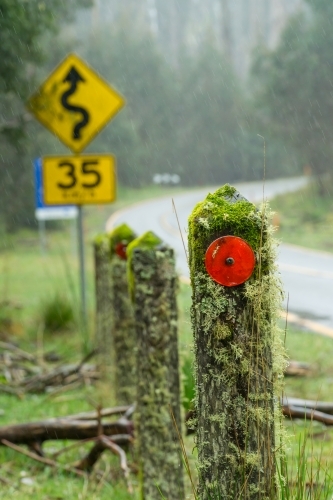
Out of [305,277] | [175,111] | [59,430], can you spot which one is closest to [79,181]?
[59,430]

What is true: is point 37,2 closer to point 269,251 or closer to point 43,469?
point 43,469

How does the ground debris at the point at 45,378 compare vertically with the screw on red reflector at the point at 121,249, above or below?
below

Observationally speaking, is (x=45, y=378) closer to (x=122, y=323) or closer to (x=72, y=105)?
(x=122, y=323)

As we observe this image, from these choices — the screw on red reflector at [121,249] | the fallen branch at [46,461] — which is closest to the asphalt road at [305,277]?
the screw on red reflector at [121,249]

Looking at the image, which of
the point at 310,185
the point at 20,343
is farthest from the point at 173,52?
the point at 20,343

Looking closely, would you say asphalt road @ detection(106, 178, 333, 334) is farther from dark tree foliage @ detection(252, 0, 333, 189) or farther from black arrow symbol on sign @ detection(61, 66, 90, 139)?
dark tree foliage @ detection(252, 0, 333, 189)

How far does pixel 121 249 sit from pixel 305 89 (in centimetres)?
2677

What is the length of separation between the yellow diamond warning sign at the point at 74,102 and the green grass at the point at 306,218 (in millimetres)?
11697

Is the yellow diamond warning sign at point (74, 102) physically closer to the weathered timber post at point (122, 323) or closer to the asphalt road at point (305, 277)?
the asphalt road at point (305, 277)

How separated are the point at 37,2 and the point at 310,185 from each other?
76.2ft

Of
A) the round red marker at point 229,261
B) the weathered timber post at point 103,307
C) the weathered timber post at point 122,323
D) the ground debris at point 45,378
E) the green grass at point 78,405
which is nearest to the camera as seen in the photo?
the round red marker at point 229,261

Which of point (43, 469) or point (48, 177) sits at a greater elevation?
point (48, 177)

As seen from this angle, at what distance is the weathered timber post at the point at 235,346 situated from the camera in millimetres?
1808

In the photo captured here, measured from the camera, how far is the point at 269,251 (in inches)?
72.7
